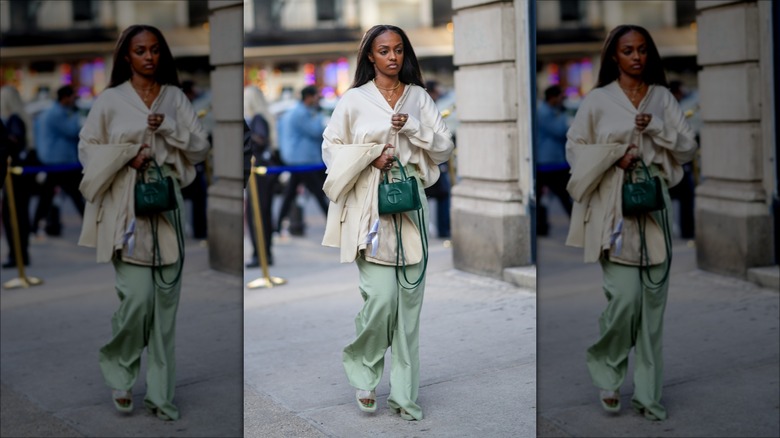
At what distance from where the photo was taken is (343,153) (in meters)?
5.07

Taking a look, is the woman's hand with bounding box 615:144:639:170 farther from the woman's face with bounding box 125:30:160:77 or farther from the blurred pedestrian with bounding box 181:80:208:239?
the woman's face with bounding box 125:30:160:77

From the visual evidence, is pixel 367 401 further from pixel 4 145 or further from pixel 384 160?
pixel 4 145

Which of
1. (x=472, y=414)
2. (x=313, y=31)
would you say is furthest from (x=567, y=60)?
(x=313, y=31)

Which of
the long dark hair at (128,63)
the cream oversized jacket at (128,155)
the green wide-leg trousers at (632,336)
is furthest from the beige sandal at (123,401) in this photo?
the green wide-leg trousers at (632,336)

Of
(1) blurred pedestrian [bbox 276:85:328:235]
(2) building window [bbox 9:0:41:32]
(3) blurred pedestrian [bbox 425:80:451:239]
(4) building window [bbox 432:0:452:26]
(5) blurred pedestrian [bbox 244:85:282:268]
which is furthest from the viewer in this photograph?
(4) building window [bbox 432:0:452:26]

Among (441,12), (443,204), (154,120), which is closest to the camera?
(154,120)

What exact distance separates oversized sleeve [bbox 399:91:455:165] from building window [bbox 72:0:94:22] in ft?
4.54

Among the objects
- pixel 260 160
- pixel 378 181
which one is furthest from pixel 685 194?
pixel 260 160

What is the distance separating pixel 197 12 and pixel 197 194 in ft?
2.13

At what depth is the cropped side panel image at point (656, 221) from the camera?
3.65m

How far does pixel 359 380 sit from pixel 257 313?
8.50ft

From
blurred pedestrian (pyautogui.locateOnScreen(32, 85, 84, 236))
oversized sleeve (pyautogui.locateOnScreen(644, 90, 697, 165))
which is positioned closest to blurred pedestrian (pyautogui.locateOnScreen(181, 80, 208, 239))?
blurred pedestrian (pyautogui.locateOnScreen(32, 85, 84, 236))

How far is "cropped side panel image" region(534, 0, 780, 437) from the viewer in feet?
12.0

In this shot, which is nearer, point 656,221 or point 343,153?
point 656,221
